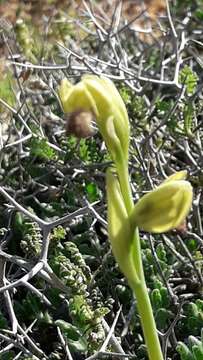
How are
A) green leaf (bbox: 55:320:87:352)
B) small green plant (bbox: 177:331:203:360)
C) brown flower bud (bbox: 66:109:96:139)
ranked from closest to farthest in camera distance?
brown flower bud (bbox: 66:109:96:139) → small green plant (bbox: 177:331:203:360) → green leaf (bbox: 55:320:87:352)

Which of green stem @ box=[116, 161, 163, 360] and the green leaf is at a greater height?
green stem @ box=[116, 161, 163, 360]

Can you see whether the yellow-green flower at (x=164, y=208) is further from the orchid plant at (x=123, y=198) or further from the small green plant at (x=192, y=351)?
the small green plant at (x=192, y=351)

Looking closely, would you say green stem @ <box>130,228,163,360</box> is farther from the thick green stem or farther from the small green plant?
the small green plant

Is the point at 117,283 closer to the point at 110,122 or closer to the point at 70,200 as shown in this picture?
the point at 70,200

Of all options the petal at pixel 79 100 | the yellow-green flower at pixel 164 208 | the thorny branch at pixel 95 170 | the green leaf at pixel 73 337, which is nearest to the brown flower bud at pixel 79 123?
the petal at pixel 79 100

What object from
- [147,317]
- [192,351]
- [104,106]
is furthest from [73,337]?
[104,106]

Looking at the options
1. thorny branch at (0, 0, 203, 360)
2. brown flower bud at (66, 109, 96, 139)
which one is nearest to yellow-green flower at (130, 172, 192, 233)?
brown flower bud at (66, 109, 96, 139)

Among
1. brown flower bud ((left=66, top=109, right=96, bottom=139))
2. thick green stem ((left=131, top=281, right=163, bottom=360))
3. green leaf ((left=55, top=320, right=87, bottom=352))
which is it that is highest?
brown flower bud ((left=66, top=109, right=96, bottom=139))
